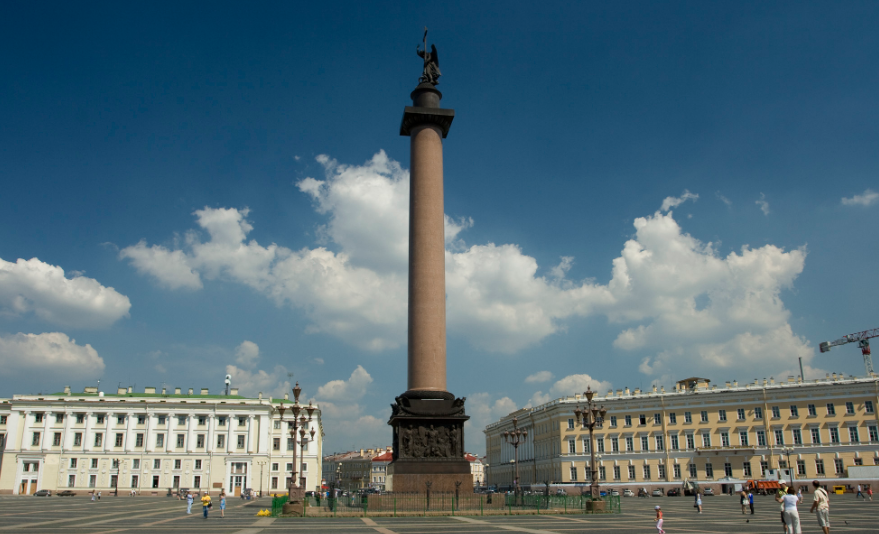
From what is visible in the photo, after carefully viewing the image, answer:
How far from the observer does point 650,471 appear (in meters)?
81.0

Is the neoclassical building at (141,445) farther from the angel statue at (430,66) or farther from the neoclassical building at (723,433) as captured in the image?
the angel statue at (430,66)

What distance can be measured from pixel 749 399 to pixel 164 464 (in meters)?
72.9

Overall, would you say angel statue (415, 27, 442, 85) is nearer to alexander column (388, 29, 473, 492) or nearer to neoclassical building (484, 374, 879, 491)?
alexander column (388, 29, 473, 492)

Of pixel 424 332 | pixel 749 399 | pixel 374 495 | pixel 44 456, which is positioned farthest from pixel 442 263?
pixel 44 456

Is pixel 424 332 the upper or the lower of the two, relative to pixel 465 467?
upper

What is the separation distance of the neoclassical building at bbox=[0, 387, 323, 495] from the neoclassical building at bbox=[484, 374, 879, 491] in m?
40.0

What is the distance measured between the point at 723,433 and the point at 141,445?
72.9m

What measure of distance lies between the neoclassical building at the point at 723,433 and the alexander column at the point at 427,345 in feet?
175

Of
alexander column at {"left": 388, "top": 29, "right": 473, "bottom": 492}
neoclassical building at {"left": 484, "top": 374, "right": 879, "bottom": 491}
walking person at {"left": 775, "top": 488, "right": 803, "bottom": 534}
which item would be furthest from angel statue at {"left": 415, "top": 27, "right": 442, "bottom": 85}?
neoclassical building at {"left": 484, "top": 374, "right": 879, "bottom": 491}

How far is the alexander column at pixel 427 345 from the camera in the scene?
103 feet

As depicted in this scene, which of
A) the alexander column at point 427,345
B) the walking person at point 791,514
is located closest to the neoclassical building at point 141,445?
the alexander column at point 427,345

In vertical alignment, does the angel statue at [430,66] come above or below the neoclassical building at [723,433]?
above

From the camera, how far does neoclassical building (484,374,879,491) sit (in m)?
72.1

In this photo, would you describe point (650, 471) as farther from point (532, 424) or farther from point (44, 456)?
point (44, 456)
